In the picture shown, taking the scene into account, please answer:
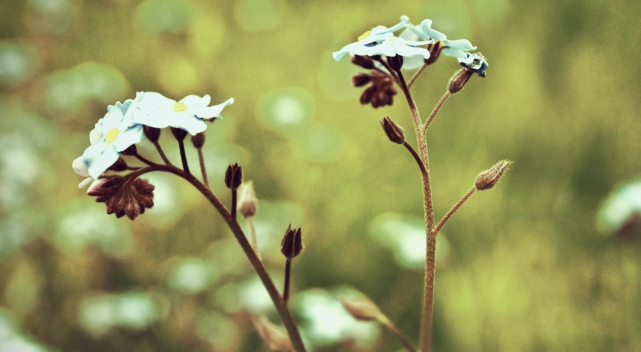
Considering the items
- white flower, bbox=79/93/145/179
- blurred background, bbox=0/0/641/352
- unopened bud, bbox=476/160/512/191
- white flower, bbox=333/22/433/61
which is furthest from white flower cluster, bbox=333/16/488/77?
blurred background, bbox=0/0/641/352

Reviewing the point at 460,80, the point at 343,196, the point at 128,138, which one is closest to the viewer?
the point at 128,138

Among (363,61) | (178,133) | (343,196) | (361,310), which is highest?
(343,196)

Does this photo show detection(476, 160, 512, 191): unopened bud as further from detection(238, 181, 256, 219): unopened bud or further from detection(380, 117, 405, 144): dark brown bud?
detection(238, 181, 256, 219): unopened bud

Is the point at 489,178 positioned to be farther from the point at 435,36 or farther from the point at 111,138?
the point at 111,138

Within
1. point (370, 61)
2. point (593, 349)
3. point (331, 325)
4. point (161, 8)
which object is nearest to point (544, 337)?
point (593, 349)

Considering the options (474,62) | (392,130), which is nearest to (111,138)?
(392,130)
